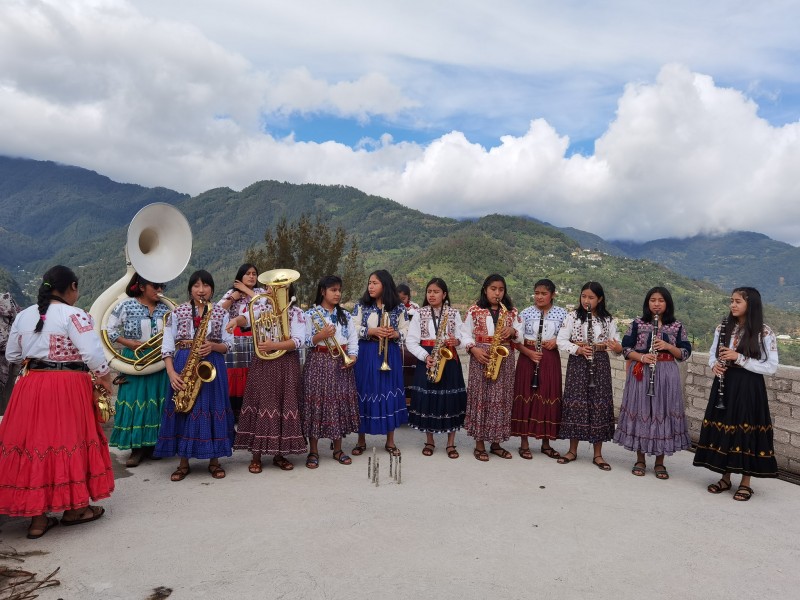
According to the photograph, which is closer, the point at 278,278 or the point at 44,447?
the point at 44,447

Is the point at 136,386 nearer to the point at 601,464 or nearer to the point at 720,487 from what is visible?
the point at 601,464

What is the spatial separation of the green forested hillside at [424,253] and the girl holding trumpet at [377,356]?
2616 millimetres

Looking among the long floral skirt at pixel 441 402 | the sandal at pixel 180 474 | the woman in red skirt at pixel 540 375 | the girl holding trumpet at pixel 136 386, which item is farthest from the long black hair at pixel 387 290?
the sandal at pixel 180 474

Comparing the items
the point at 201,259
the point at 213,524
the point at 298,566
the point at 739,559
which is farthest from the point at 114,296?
the point at 201,259

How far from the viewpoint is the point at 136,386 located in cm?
554

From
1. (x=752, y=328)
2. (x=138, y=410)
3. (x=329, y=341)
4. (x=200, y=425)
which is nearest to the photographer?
(x=752, y=328)

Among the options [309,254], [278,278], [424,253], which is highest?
[424,253]

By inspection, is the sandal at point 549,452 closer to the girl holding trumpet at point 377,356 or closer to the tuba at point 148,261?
the girl holding trumpet at point 377,356

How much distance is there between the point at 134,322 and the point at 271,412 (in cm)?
169

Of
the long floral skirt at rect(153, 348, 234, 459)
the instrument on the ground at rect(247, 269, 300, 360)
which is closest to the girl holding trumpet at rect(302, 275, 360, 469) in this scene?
the instrument on the ground at rect(247, 269, 300, 360)

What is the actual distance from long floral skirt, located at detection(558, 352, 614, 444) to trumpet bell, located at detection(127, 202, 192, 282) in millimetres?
4361

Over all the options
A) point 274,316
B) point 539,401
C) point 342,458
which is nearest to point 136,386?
point 274,316

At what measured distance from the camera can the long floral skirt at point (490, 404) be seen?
19.7 feet

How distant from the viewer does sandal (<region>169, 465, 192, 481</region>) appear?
16.9 ft
